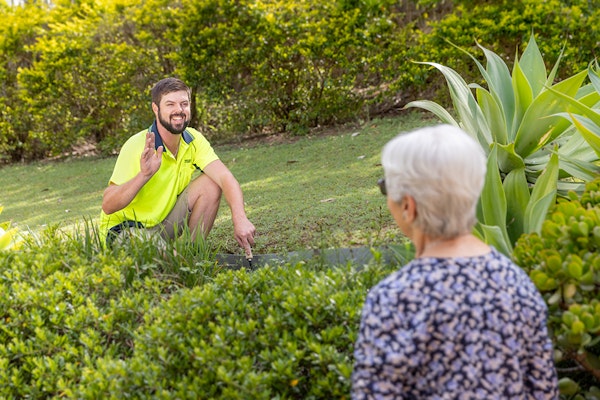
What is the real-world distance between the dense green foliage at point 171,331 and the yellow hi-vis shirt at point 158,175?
1036mm

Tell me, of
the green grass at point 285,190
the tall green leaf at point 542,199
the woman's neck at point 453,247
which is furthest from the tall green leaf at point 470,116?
the woman's neck at point 453,247

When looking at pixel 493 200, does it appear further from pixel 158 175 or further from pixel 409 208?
pixel 158 175

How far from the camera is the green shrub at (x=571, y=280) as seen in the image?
2537mm

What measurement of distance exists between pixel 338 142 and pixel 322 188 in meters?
2.24

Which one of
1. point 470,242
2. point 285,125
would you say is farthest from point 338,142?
point 470,242

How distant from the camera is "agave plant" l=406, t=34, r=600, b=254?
12.1ft

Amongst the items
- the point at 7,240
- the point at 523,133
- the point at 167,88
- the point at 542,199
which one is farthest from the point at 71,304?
the point at 523,133

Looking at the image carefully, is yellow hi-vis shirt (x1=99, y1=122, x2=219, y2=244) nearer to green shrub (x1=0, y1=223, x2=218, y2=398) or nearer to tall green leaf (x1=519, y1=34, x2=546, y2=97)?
green shrub (x1=0, y1=223, x2=218, y2=398)

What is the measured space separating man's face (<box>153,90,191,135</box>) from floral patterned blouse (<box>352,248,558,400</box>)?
313cm

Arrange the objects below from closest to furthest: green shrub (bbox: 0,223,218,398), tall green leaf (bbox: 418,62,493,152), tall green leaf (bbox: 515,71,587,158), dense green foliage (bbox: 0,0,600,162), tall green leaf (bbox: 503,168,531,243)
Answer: green shrub (bbox: 0,223,218,398)
tall green leaf (bbox: 503,168,531,243)
tall green leaf (bbox: 515,71,587,158)
tall green leaf (bbox: 418,62,493,152)
dense green foliage (bbox: 0,0,600,162)

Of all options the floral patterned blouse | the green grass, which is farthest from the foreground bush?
the green grass

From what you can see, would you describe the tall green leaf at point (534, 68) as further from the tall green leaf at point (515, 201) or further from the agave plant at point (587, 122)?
the tall green leaf at point (515, 201)

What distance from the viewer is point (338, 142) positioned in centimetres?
965

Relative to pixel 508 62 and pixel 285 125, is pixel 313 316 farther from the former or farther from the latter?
pixel 285 125
